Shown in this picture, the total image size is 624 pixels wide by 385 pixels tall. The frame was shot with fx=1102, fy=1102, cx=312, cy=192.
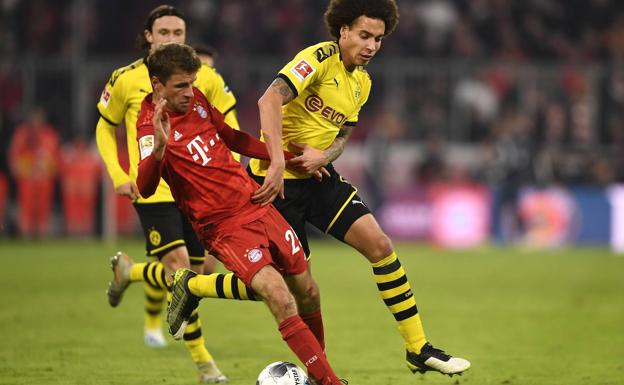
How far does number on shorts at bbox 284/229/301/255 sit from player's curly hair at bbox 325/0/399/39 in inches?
57.9

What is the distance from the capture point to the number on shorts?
264 inches

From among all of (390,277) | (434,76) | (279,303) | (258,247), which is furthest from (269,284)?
(434,76)

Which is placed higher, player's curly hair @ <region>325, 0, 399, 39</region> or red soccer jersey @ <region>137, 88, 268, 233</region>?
player's curly hair @ <region>325, 0, 399, 39</region>

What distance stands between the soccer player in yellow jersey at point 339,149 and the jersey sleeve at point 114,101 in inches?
56.2

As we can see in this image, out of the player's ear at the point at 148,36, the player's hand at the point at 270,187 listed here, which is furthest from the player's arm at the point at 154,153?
the player's ear at the point at 148,36

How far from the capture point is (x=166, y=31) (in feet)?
27.2

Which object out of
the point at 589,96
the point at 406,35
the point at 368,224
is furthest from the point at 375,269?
the point at 406,35

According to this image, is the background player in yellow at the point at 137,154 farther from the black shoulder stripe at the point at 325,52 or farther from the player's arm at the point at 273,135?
the player's arm at the point at 273,135

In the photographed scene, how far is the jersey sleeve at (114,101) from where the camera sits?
8.35 meters

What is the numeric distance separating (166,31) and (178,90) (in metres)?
1.94

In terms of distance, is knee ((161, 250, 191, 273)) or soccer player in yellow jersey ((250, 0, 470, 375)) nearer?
soccer player in yellow jersey ((250, 0, 470, 375))

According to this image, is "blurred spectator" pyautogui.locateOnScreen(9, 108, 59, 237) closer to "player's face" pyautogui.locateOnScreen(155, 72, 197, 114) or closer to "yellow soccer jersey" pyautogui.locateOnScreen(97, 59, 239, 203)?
"yellow soccer jersey" pyautogui.locateOnScreen(97, 59, 239, 203)

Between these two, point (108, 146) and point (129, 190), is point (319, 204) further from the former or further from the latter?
point (108, 146)

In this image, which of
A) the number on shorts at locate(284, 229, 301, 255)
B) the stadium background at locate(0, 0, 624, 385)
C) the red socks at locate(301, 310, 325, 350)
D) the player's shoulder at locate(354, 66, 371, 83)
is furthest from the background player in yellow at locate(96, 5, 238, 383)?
the stadium background at locate(0, 0, 624, 385)
